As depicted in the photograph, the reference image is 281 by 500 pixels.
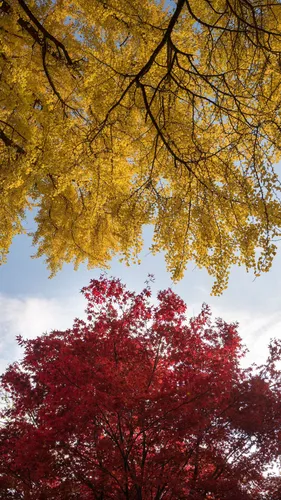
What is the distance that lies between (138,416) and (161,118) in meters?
3.60

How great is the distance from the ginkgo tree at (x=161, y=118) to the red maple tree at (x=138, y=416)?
5.86 feet

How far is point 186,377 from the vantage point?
5.29 metres

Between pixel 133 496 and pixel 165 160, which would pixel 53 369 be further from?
pixel 165 160

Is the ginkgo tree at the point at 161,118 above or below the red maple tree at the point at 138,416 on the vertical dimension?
above

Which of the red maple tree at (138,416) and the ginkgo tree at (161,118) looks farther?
the red maple tree at (138,416)

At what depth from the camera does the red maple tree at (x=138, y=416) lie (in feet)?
15.6

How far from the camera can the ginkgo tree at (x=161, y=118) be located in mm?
3471

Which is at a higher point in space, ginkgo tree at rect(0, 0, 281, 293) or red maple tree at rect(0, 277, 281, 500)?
ginkgo tree at rect(0, 0, 281, 293)

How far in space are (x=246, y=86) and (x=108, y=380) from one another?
3.70 metres

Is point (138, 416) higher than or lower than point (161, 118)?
lower

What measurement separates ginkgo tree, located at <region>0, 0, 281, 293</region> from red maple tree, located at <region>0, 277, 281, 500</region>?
1.78 meters

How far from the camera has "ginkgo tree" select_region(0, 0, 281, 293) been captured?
11.4ft

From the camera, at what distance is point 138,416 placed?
478 cm

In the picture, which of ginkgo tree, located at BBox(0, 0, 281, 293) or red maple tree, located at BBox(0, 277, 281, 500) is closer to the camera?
ginkgo tree, located at BBox(0, 0, 281, 293)
